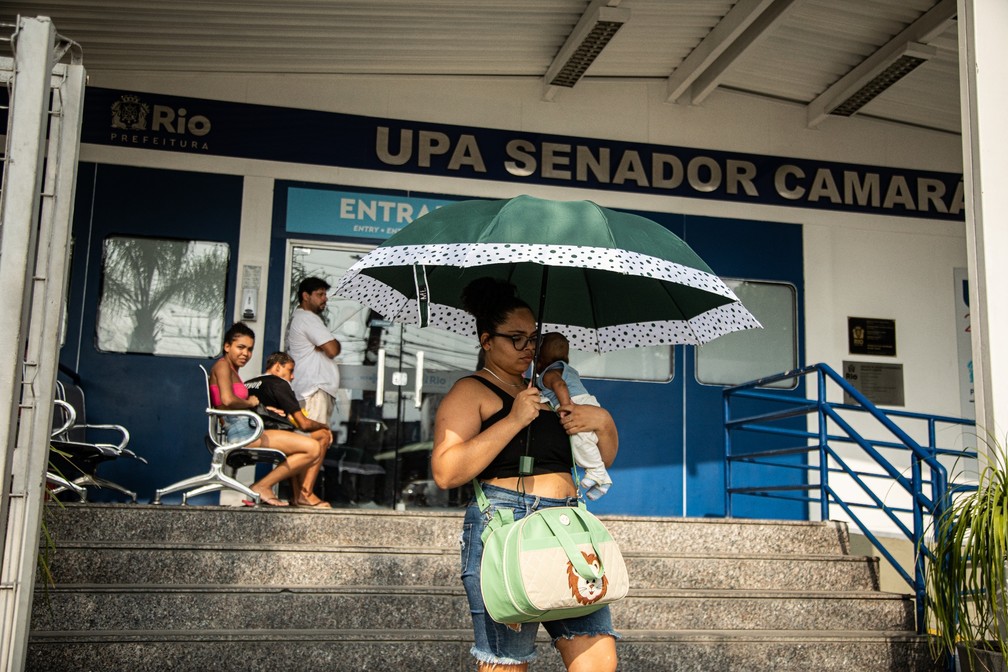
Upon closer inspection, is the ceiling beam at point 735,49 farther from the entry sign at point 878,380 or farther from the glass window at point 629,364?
the entry sign at point 878,380

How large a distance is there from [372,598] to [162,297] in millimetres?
4108

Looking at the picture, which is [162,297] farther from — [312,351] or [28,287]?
[28,287]

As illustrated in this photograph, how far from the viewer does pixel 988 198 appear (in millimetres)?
4570

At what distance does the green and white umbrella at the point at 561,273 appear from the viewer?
3059 mm

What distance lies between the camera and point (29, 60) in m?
3.15

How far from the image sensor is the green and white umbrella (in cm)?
306

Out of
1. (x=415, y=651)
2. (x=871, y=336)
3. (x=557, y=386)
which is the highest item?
(x=871, y=336)

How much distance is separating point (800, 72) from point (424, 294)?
6.78m

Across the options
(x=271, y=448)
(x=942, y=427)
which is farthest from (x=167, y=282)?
(x=942, y=427)

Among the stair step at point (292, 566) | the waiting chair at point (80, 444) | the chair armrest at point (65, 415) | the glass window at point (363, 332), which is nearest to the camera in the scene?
the stair step at point (292, 566)

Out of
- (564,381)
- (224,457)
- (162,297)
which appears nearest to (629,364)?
(224,457)

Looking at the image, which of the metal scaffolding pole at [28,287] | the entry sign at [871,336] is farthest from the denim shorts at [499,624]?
the entry sign at [871,336]

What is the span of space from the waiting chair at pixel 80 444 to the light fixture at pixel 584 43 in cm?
440

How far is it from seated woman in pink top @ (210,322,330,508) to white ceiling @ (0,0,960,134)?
8.30 feet
